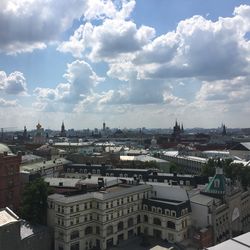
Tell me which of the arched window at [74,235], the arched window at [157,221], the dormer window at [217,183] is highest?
the dormer window at [217,183]

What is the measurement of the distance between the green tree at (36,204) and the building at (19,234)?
269cm

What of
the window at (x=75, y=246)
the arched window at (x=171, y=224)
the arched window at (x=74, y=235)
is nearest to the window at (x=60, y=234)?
the arched window at (x=74, y=235)

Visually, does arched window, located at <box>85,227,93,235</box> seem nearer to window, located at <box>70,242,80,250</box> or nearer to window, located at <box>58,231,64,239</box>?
window, located at <box>70,242,80,250</box>

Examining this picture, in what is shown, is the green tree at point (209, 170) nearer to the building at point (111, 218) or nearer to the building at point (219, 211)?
the building at point (219, 211)

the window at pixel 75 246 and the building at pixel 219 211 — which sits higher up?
the building at pixel 219 211

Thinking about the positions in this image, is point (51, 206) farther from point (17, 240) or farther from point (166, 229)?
point (166, 229)

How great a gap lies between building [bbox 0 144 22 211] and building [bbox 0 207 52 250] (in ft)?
56.3

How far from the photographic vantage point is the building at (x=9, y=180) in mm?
92375

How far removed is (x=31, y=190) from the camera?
81.9 metres

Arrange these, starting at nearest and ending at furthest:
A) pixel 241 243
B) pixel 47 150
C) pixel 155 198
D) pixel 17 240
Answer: pixel 241 243 → pixel 17 240 → pixel 155 198 → pixel 47 150

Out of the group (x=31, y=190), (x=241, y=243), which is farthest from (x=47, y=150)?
(x=241, y=243)

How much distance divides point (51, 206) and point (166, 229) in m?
25.6

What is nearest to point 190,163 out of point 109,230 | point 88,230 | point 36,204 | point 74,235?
point 109,230

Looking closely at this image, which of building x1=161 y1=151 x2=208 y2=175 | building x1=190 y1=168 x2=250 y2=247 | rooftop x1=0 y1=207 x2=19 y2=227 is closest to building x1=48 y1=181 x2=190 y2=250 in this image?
building x1=190 y1=168 x2=250 y2=247
